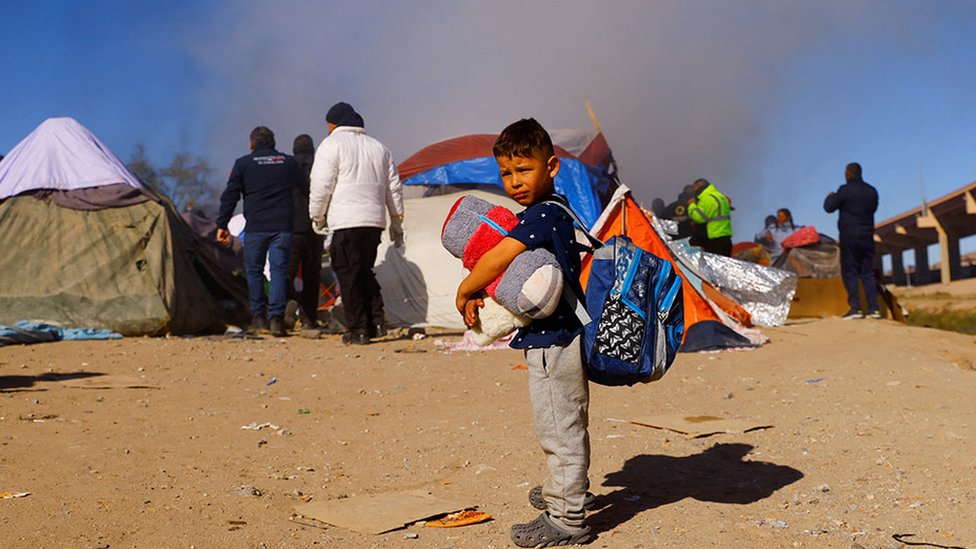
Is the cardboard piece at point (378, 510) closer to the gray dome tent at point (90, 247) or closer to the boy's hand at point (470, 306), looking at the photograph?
the boy's hand at point (470, 306)

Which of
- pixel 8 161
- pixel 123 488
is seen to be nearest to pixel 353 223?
pixel 8 161

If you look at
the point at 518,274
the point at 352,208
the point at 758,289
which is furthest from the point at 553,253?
the point at 758,289

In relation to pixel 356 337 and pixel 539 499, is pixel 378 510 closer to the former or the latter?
pixel 539 499

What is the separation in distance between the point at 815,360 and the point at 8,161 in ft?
25.8

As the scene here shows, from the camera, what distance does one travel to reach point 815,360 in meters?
7.36

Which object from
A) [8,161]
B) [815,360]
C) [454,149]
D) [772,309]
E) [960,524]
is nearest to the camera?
[960,524]

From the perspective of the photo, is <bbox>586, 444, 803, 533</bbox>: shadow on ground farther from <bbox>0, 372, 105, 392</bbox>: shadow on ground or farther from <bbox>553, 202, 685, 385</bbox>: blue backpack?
<bbox>0, 372, 105, 392</bbox>: shadow on ground

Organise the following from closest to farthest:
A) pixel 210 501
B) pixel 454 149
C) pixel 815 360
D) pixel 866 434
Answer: pixel 210 501 → pixel 866 434 → pixel 815 360 → pixel 454 149

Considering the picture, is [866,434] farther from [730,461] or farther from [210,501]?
[210,501]

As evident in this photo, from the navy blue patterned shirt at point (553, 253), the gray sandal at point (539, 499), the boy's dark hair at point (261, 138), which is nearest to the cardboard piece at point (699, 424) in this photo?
the gray sandal at point (539, 499)

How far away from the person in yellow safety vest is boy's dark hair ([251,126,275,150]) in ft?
17.5

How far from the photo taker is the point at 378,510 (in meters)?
3.56

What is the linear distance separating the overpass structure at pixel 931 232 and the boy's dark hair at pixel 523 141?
72.0 ft

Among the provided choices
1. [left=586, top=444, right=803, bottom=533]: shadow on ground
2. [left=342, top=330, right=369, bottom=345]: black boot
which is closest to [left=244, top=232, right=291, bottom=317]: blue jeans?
[left=342, top=330, right=369, bottom=345]: black boot
